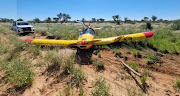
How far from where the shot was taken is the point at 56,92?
128 inches

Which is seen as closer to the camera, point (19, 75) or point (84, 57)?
point (19, 75)

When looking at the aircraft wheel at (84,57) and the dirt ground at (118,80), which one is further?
the aircraft wheel at (84,57)

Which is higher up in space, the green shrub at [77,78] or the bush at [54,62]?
the bush at [54,62]

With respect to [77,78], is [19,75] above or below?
above

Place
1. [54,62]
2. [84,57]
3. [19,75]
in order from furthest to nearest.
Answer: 1. [84,57]
2. [54,62]
3. [19,75]

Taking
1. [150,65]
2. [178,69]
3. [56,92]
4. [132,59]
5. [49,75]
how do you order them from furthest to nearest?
[132,59] → [150,65] → [178,69] → [49,75] → [56,92]

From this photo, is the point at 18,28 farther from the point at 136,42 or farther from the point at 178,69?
the point at 178,69

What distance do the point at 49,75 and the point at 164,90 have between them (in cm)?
413

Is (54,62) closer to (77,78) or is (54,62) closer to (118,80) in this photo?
(77,78)

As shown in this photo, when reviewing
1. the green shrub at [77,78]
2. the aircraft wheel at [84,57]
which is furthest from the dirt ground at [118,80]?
the aircraft wheel at [84,57]

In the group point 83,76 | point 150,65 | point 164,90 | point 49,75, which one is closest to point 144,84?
point 164,90

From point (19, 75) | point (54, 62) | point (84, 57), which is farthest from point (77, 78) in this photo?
point (84, 57)

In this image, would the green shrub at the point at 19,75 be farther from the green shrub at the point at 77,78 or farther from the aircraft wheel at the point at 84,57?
the aircraft wheel at the point at 84,57

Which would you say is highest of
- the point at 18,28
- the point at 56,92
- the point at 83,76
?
the point at 18,28
